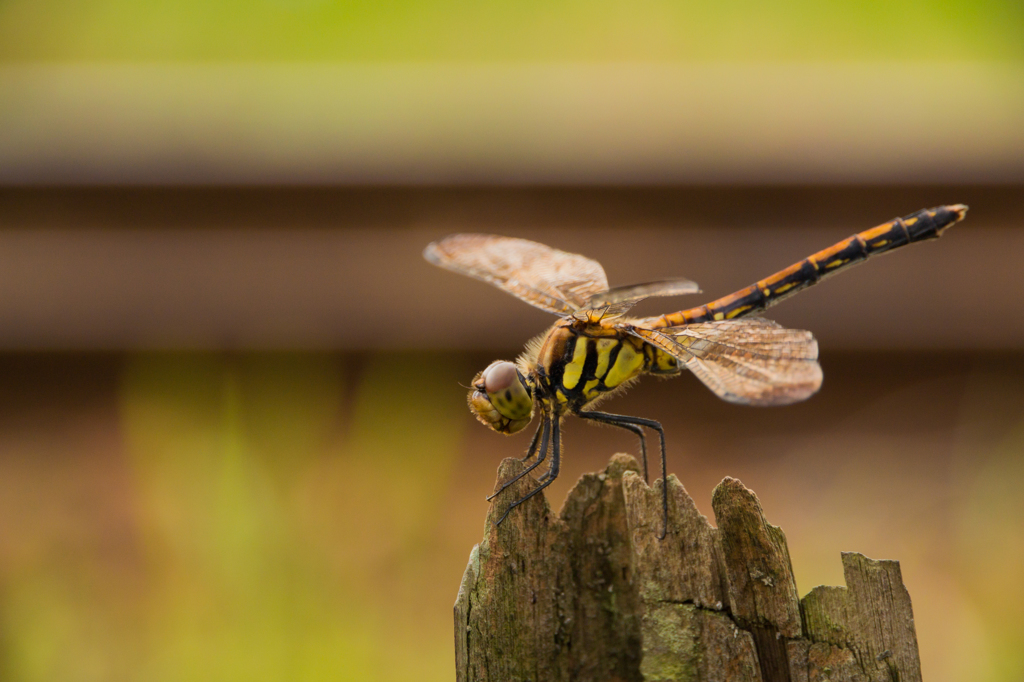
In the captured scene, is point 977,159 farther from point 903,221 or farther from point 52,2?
point 52,2

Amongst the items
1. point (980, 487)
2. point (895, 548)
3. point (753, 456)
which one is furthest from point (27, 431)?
point (980, 487)

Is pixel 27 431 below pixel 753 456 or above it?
above

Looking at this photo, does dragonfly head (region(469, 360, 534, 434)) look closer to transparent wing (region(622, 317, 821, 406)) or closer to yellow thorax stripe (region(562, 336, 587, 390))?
yellow thorax stripe (region(562, 336, 587, 390))

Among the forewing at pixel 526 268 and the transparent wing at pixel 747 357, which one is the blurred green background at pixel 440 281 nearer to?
the forewing at pixel 526 268

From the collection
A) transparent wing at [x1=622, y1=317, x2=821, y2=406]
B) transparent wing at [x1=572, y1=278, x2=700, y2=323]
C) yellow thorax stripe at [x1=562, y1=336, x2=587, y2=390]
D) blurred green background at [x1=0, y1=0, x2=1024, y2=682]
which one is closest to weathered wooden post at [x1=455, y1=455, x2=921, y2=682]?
transparent wing at [x1=622, y1=317, x2=821, y2=406]

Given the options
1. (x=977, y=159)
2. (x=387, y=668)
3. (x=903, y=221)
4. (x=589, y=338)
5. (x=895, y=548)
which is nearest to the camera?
(x=589, y=338)
